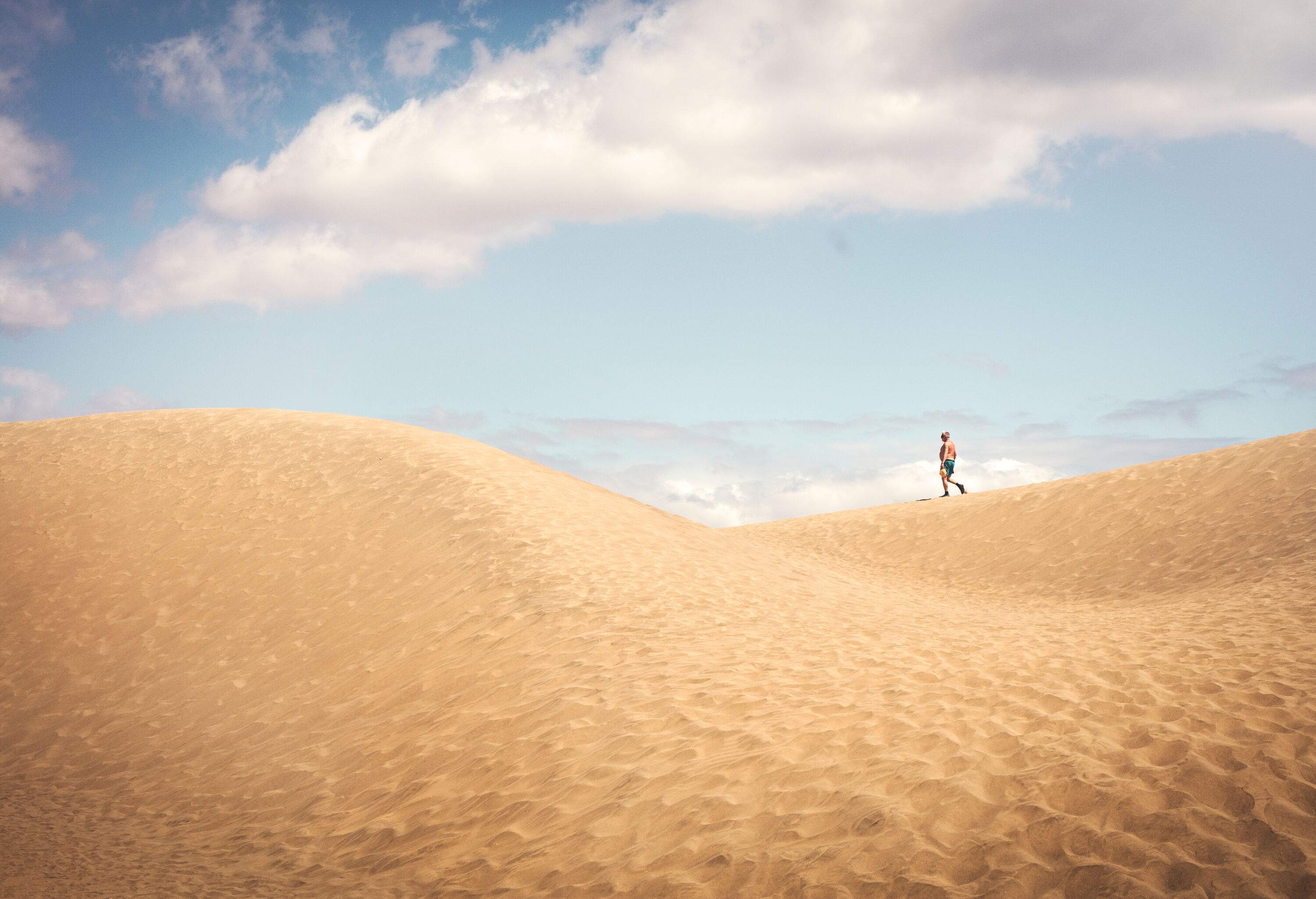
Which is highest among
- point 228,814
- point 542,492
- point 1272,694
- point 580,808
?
point 542,492

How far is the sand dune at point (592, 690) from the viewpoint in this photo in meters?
6.24

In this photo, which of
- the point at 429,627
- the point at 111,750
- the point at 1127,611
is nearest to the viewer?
the point at 111,750

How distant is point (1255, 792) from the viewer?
600 centimetres

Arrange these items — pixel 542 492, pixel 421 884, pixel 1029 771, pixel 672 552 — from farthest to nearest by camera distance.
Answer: pixel 542 492 < pixel 672 552 < pixel 421 884 < pixel 1029 771

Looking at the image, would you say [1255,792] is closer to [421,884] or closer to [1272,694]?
[1272,694]

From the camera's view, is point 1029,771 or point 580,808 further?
point 580,808

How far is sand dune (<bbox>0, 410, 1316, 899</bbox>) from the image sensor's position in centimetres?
624

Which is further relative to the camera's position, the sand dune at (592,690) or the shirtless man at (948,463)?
the shirtless man at (948,463)

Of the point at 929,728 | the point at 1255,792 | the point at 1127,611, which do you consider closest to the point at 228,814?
the point at 929,728

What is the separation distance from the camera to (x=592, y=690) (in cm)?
967

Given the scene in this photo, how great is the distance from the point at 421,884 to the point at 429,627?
562 cm

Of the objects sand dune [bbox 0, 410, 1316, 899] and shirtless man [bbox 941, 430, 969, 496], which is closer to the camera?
sand dune [bbox 0, 410, 1316, 899]

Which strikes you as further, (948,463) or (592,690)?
(948,463)

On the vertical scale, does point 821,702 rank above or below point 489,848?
above
